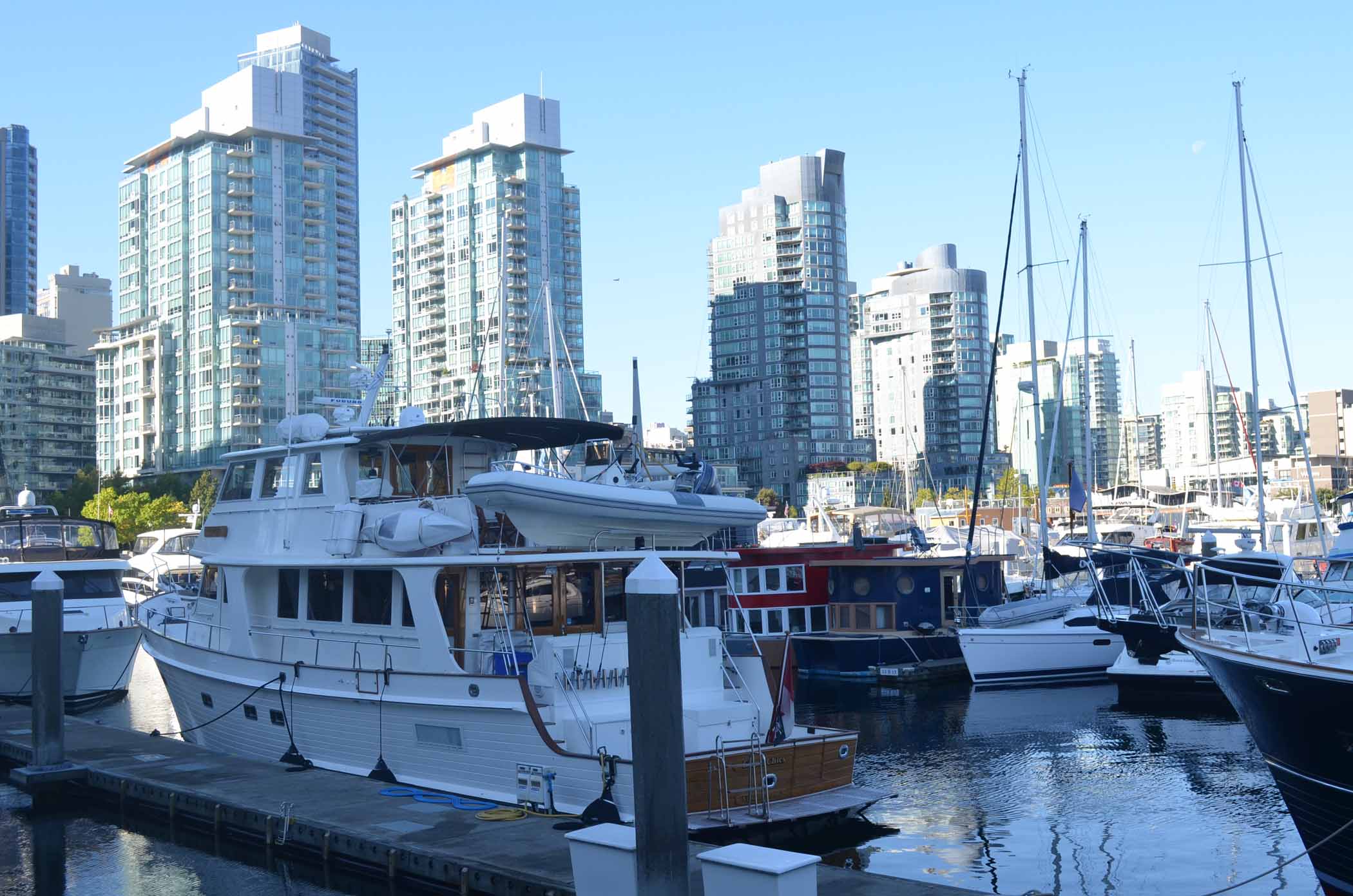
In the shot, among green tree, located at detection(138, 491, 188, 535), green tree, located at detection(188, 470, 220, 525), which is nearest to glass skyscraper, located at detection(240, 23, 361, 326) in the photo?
green tree, located at detection(188, 470, 220, 525)

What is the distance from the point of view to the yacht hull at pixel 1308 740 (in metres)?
12.0

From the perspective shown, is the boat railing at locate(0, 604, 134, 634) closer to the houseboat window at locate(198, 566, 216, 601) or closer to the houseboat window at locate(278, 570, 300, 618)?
the houseboat window at locate(198, 566, 216, 601)

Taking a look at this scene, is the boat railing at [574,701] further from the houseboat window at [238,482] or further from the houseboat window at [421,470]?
the houseboat window at [238,482]

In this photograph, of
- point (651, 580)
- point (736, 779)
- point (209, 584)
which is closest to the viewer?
point (651, 580)

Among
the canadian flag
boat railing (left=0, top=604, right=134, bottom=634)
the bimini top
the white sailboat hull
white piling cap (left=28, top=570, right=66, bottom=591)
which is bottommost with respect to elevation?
the canadian flag

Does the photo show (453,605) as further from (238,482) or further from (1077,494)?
(1077,494)

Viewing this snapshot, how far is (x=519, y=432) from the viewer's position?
17.8 meters

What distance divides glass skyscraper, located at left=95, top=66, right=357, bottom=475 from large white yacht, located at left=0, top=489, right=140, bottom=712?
71.3 m

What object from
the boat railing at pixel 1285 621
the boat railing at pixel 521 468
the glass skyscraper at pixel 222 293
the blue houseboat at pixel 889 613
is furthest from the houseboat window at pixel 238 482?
the glass skyscraper at pixel 222 293

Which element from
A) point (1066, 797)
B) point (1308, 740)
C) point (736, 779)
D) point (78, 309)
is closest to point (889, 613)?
point (1066, 797)

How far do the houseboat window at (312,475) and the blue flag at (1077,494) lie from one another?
25549 mm

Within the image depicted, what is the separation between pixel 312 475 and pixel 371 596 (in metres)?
2.53

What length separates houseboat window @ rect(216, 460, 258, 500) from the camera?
65.5 ft

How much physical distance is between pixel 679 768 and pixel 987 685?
22.4 metres
